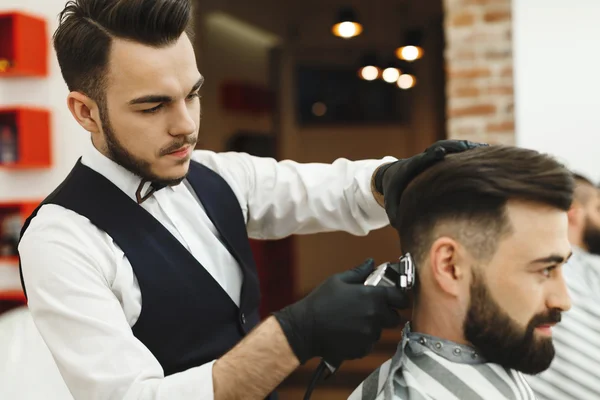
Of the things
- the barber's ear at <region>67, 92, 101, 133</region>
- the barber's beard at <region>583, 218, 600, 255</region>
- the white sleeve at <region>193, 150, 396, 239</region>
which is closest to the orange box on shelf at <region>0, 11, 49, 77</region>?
the white sleeve at <region>193, 150, 396, 239</region>

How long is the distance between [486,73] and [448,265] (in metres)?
2.45

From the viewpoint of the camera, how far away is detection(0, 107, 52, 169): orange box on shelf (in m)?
3.38

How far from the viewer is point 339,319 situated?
1.11 meters

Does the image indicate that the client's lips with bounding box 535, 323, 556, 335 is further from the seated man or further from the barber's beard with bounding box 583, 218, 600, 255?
the barber's beard with bounding box 583, 218, 600, 255

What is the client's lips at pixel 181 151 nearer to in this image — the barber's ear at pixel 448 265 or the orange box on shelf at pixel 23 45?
the barber's ear at pixel 448 265

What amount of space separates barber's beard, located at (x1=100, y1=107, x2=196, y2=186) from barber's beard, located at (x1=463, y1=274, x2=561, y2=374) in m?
0.66

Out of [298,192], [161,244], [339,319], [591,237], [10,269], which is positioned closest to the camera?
[339,319]

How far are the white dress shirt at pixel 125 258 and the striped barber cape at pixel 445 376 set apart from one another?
370 millimetres

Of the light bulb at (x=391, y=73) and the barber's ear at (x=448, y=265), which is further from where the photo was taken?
the light bulb at (x=391, y=73)

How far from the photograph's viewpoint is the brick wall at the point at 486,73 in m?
3.45

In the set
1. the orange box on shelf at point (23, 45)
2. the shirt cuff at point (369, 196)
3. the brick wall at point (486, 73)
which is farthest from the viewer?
the brick wall at point (486, 73)

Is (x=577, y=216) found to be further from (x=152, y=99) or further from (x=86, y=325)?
(x=86, y=325)

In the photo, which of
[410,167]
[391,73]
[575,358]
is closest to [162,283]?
[410,167]

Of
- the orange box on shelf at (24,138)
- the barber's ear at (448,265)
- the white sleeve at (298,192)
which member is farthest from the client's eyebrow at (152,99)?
the orange box on shelf at (24,138)
